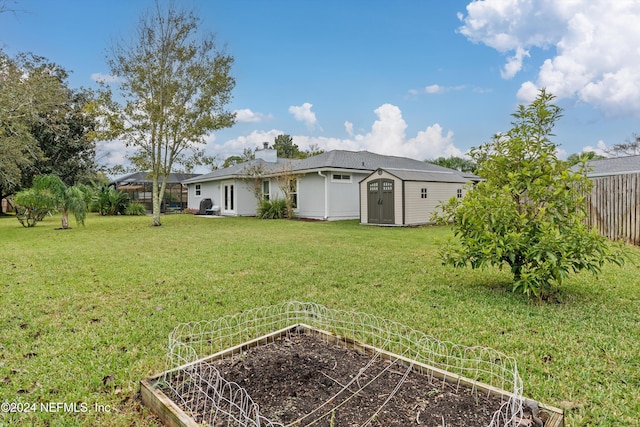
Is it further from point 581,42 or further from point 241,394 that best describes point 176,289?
point 581,42

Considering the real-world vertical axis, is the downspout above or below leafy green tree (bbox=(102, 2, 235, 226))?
below

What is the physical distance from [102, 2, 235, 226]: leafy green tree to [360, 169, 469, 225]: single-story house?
7057 millimetres

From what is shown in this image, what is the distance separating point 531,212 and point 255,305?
3.44 m

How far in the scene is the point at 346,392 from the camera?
7.18 ft

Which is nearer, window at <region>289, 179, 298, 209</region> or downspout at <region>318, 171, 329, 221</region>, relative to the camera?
downspout at <region>318, 171, 329, 221</region>

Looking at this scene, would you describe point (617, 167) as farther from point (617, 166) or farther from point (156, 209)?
point (156, 209)

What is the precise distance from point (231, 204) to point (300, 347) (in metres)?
19.6

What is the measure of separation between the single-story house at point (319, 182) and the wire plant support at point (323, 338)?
11.2 metres

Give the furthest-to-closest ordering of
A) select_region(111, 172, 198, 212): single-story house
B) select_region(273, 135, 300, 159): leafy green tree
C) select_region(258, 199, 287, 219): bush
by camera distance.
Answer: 1. select_region(273, 135, 300, 159): leafy green tree
2. select_region(111, 172, 198, 212): single-story house
3. select_region(258, 199, 287, 219): bush

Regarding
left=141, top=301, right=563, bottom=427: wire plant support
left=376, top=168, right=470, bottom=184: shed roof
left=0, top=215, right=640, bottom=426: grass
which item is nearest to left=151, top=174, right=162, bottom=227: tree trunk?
left=0, top=215, right=640, bottom=426: grass

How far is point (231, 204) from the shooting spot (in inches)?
851

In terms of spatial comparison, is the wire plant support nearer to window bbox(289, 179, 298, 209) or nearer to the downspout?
the downspout

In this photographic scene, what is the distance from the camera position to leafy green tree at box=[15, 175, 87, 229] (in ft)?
41.3

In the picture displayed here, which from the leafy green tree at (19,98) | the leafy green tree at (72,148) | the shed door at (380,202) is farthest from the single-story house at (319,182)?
the leafy green tree at (72,148)
